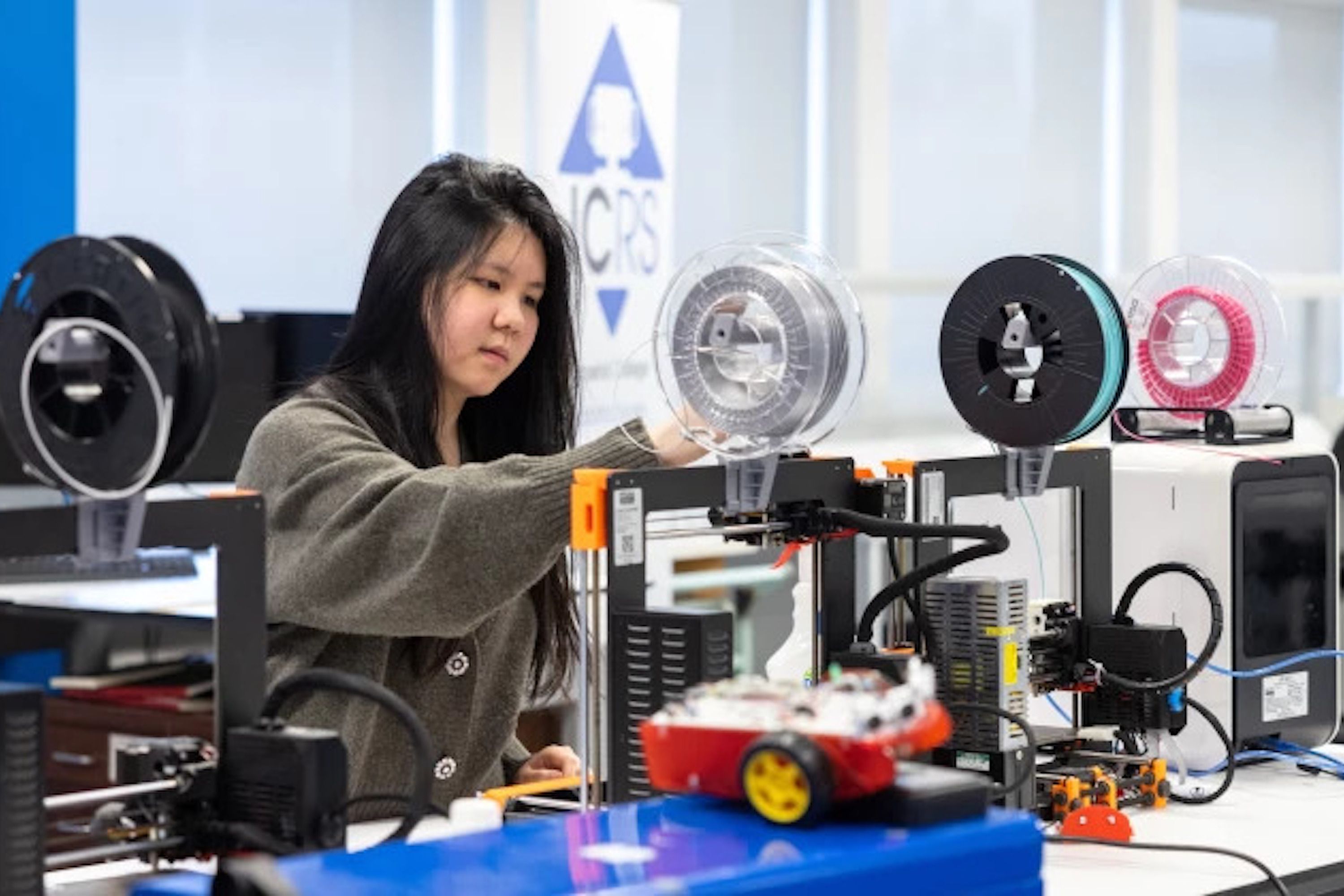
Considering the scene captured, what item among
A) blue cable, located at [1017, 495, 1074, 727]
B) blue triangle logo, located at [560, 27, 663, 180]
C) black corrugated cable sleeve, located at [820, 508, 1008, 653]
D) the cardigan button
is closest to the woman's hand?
the cardigan button

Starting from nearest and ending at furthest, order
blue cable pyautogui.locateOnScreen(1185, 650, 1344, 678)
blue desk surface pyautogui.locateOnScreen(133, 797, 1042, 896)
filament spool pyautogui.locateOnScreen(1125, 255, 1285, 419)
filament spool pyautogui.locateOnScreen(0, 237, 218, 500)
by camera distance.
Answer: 1. blue desk surface pyautogui.locateOnScreen(133, 797, 1042, 896)
2. filament spool pyautogui.locateOnScreen(0, 237, 218, 500)
3. blue cable pyautogui.locateOnScreen(1185, 650, 1344, 678)
4. filament spool pyautogui.locateOnScreen(1125, 255, 1285, 419)

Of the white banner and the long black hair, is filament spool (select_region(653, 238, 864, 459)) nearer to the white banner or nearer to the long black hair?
the long black hair

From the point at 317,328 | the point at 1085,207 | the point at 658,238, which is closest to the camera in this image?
the point at 317,328

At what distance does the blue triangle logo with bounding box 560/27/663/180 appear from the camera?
4.36 m

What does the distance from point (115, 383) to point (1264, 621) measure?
1545 millimetres

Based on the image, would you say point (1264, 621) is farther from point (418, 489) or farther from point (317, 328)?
point (317, 328)

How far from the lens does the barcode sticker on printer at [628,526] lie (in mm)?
2004

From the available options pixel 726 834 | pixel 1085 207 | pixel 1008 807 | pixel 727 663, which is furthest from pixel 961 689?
pixel 1085 207

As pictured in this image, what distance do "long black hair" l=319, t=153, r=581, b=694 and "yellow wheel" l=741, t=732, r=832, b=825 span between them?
94 centimetres

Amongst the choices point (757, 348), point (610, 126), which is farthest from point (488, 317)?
point (610, 126)

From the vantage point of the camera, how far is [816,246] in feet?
7.11

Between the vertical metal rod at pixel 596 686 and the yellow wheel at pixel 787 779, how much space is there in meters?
0.52

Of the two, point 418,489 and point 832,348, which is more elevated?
point 832,348

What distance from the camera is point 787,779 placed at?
1.50 metres
